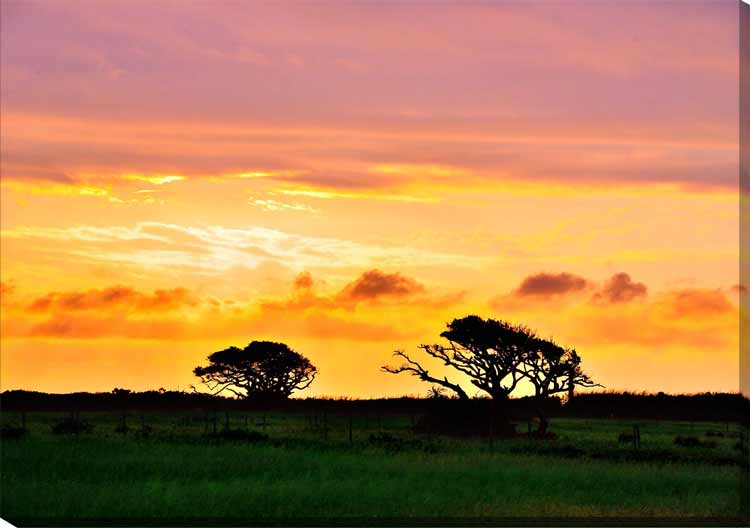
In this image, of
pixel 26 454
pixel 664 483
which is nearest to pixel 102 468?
pixel 26 454

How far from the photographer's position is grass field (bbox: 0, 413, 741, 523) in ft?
95.5

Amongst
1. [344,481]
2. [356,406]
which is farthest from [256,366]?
[344,481]

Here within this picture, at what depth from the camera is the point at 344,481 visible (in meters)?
34.9

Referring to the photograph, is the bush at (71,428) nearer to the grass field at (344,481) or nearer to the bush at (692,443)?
the grass field at (344,481)

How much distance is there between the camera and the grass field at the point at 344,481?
29094 mm

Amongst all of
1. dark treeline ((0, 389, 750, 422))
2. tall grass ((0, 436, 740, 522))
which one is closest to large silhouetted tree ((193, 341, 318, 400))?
dark treeline ((0, 389, 750, 422))

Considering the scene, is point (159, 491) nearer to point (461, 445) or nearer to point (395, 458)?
point (395, 458)

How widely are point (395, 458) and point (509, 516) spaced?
46.3 feet

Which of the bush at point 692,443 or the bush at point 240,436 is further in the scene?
the bush at point 692,443

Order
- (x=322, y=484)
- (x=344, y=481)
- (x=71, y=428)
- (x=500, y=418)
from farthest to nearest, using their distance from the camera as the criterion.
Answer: (x=500, y=418) → (x=71, y=428) → (x=344, y=481) → (x=322, y=484)

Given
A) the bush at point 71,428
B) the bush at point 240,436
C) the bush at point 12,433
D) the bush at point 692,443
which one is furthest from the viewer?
the bush at point 692,443

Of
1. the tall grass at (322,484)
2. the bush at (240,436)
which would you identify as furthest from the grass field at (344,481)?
the bush at (240,436)

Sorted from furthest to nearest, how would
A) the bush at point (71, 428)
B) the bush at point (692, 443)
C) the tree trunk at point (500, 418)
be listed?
the tree trunk at point (500, 418) < the bush at point (692, 443) < the bush at point (71, 428)

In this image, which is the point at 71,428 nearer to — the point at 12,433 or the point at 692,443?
the point at 12,433
